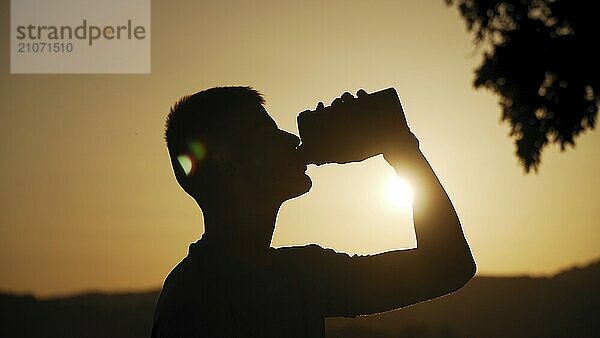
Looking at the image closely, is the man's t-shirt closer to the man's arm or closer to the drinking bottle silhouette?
the man's arm

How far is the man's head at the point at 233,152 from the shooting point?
270cm

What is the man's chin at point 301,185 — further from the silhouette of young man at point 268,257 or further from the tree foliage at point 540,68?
the tree foliage at point 540,68

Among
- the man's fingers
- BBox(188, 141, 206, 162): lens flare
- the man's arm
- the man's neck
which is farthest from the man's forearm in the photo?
BBox(188, 141, 206, 162): lens flare

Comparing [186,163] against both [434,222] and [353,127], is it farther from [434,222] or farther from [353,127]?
[434,222]

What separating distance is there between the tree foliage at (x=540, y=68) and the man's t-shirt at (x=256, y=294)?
204 centimetres

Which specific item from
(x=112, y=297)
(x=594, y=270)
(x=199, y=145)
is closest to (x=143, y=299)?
(x=112, y=297)

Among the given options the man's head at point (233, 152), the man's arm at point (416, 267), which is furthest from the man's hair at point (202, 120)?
the man's arm at point (416, 267)

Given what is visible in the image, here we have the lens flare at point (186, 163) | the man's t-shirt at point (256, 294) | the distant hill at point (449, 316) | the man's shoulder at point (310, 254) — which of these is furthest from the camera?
the distant hill at point (449, 316)

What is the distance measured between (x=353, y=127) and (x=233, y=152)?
0.34 meters

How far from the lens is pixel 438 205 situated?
2654 millimetres

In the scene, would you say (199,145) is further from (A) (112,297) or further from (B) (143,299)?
(A) (112,297)

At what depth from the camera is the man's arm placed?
2.63 m

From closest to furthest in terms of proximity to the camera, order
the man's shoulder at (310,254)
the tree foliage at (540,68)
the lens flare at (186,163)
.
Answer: the man's shoulder at (310,254)
the lens flare at (186,163)
the tree foliage at (540,68)

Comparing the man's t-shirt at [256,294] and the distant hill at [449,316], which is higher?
the man's t-shirt at [256,294]
